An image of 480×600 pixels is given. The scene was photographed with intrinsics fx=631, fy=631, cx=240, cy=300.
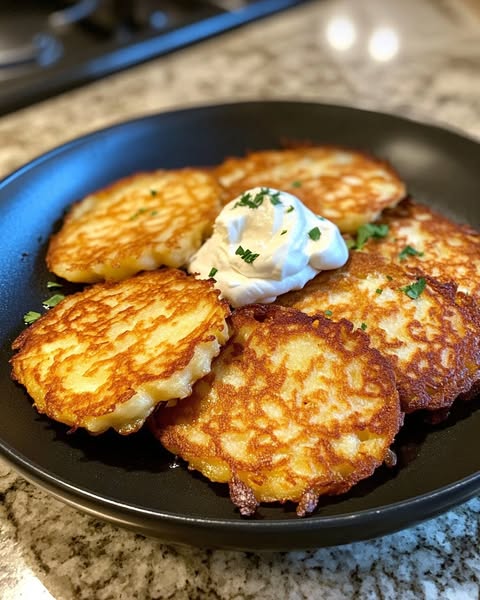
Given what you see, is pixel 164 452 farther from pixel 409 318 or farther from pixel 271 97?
pixel 271 97

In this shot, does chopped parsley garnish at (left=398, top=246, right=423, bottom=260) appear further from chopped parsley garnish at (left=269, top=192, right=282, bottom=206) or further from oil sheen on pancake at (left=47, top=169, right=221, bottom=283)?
oil sheen on pancake at (left=47, top=169, right=221, bottom=283)

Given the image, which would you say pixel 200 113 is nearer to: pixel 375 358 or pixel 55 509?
pixel 375 358

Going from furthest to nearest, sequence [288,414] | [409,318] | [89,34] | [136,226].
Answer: [89,34]
[136,226]
[409,318]
[288,414]

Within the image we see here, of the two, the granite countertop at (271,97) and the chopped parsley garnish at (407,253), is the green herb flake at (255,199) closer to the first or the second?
the chopped parsley garnish at (407,253)

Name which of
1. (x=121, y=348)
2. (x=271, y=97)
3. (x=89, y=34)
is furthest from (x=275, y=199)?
(x=89, y=34)

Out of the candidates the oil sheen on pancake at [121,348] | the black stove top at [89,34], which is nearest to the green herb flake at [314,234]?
the oil sheen on pancake at [121,348]

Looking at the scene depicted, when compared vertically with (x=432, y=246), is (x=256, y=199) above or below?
above
